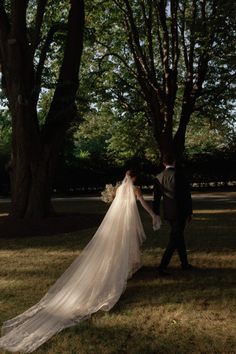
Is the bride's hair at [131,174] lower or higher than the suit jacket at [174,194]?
higher

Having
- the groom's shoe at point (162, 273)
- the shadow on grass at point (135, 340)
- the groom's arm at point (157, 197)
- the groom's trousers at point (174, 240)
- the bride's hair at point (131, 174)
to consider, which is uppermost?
the bride's hair at point (131, 174)

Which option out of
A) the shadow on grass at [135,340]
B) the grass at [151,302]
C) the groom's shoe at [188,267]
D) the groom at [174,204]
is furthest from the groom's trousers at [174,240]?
the shadow on grass at [135,340]

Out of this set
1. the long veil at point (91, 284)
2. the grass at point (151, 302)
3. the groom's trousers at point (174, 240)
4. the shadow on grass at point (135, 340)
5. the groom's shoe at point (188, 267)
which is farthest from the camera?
the groom's shoe at point (188, 267)

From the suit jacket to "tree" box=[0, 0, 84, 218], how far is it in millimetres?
7504

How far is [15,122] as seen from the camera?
14.8 m

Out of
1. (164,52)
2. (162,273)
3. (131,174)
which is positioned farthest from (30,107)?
(164,52)

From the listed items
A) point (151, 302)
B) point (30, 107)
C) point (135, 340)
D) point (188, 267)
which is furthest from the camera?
point (30, 107)

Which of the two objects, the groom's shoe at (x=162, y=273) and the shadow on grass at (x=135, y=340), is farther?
the groom's shoe at (x=162, y=273)

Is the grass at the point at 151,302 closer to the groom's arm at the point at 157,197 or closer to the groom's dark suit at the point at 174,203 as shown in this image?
the groom's dark suit at the point at 174,203

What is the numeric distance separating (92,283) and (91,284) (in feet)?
0.09

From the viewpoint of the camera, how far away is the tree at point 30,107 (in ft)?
48.2

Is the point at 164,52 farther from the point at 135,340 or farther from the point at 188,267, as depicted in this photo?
the point at 135,340

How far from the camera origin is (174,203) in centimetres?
800

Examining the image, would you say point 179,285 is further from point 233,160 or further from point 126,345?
point 233,160
